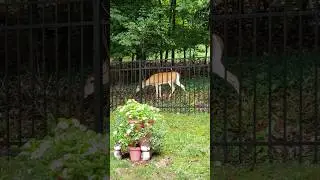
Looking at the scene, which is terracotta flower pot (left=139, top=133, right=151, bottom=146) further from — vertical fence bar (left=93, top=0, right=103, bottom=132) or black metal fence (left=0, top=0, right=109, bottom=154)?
vertical fence bar (left=93, top=0, right=103, bottom=132)

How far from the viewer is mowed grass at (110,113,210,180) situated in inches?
199

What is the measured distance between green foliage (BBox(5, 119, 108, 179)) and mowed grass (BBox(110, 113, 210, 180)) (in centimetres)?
172

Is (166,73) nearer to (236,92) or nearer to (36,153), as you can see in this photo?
(236,92)

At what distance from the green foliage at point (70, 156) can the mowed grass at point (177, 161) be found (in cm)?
172

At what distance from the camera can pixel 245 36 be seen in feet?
24.6

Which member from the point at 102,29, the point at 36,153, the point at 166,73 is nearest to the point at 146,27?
the point at 166,73

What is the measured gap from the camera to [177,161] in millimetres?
5555

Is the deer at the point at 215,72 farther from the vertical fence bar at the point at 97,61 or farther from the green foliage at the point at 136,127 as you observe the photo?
the green foliage at the point at 136,127

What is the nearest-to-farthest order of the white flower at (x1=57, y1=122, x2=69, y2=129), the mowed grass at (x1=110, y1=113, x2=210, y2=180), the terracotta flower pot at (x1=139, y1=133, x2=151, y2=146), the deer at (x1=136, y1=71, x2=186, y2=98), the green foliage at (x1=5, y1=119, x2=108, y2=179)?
1. the green foliage at (x1=5, y1=119, x2=108, y2=179)
2. the white flower at (x1=57, y1=122, x2=69, y2=129)
3. the mowed grass at (x1=110, y1=113, x2=210, y2=180)
4. the terracotta flower pot at (x1=139, y1=133, x2=151, y2=146)
5. the deer at (x1=136, y1=71, x2=186, y2=98)

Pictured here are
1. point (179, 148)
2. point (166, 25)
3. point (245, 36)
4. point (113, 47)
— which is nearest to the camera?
point (179, 148)

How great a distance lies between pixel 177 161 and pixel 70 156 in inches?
107

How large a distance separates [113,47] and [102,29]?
7228mm

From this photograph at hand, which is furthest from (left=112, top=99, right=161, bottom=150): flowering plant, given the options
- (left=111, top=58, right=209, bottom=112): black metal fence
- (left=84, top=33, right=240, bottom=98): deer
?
(left=111, top=58, right=209, bottom=112): black metal fence

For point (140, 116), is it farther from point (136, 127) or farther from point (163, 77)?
point (163, 77)
